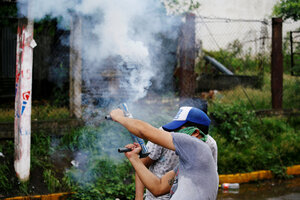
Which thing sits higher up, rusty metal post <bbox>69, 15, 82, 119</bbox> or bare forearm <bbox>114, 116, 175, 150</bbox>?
rusty metal post <bbox>69, 15, 82, 119</bbox>

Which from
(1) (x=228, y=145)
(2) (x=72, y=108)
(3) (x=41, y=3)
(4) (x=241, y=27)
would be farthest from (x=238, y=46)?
(3) (x=41, y=3)

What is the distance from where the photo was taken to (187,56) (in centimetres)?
681

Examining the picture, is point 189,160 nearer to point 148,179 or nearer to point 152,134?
point 152,134

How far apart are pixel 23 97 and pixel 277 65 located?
235 inches

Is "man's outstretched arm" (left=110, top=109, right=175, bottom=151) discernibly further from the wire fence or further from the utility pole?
the wire fence

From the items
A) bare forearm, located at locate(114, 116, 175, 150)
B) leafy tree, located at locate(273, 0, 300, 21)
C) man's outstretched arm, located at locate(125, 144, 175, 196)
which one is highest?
leafy tree, located at locate(273, 0, 300, 21)

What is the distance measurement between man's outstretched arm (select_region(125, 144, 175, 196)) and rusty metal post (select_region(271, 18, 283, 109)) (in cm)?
634

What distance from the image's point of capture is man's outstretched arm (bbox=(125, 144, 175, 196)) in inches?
97.9

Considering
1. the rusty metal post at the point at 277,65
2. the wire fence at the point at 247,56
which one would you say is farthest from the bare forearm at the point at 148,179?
the rusty metal post at the point at 277,65

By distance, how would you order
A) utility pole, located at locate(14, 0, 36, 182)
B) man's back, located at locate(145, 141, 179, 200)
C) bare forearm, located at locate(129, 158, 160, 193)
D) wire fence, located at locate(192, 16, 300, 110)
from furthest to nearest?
wire fence, located at locate(192, 16, 300, 110) < utility pole, located at locate(14, 0, 36, 182) < man's back, located at locate(145, 141, 179, 200) < bare forearm, located at locate(129, 158, 160, 193)

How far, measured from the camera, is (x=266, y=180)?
6312mm

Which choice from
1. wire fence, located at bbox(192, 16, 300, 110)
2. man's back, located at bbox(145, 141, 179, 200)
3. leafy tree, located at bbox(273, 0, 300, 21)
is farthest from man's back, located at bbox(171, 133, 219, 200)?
leafy tree, located at bbox(273, 0, 300, 21)

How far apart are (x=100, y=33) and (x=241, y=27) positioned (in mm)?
4116

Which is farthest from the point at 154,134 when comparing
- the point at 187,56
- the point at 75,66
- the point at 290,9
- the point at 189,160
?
the point at 290,9
